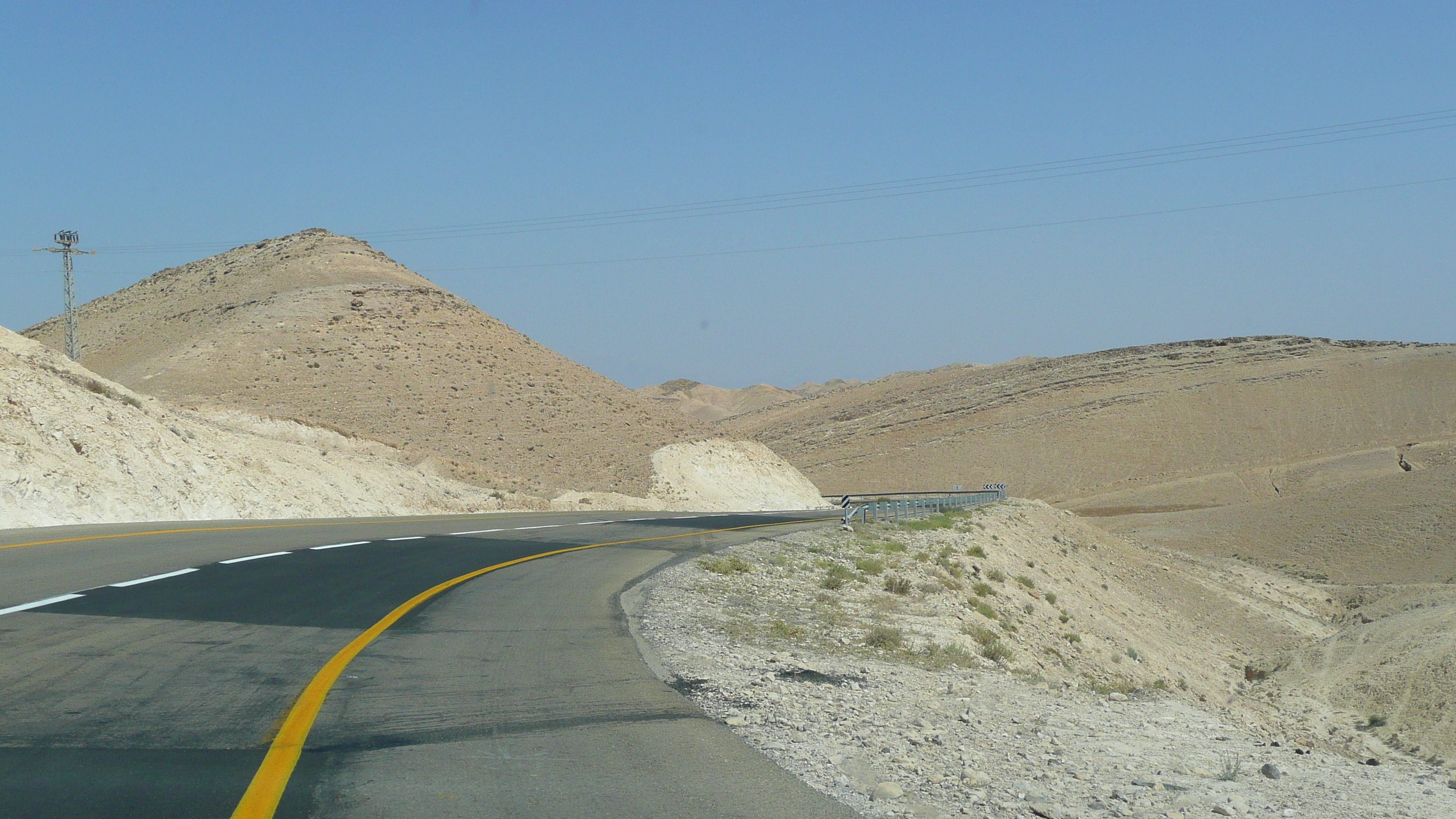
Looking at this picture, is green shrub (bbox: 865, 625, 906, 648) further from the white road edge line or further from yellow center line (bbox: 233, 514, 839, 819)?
the white road edge line

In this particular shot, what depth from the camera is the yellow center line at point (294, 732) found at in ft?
17.1

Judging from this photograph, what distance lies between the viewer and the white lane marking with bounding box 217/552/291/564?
1634cm

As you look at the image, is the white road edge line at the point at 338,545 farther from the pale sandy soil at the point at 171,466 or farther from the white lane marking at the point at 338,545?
the pale sandy soil at the point at 171,466

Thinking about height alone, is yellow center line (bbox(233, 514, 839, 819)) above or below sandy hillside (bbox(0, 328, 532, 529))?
below

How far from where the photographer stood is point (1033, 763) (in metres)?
7.38

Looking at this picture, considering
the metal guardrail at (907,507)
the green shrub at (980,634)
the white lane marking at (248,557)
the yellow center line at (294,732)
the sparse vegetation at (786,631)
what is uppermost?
the white lane marking at (248,557)

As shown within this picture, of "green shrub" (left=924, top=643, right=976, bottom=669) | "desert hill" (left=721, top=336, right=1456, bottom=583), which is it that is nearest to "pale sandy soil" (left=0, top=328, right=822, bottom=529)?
"green shrub" (left=924, top=643, right=976, bottom=669)

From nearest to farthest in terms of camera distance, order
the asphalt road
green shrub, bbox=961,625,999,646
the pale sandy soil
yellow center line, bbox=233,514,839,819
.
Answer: yellow center line, bbox=233,514,839,819 < the asphalt road < green shrub, bbox=961,625,999,646 < the pale sandy soil

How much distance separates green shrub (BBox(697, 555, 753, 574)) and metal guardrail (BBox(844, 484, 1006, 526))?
12243 mm

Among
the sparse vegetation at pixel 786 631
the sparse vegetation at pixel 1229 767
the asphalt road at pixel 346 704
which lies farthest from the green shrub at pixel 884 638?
the sparse vegetation at pixel 1229 767

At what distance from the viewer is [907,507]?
127 feet

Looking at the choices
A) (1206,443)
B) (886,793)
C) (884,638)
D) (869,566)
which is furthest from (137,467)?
(1206,443)

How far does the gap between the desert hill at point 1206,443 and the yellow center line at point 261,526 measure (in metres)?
34.7

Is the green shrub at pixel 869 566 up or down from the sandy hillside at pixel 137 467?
down
